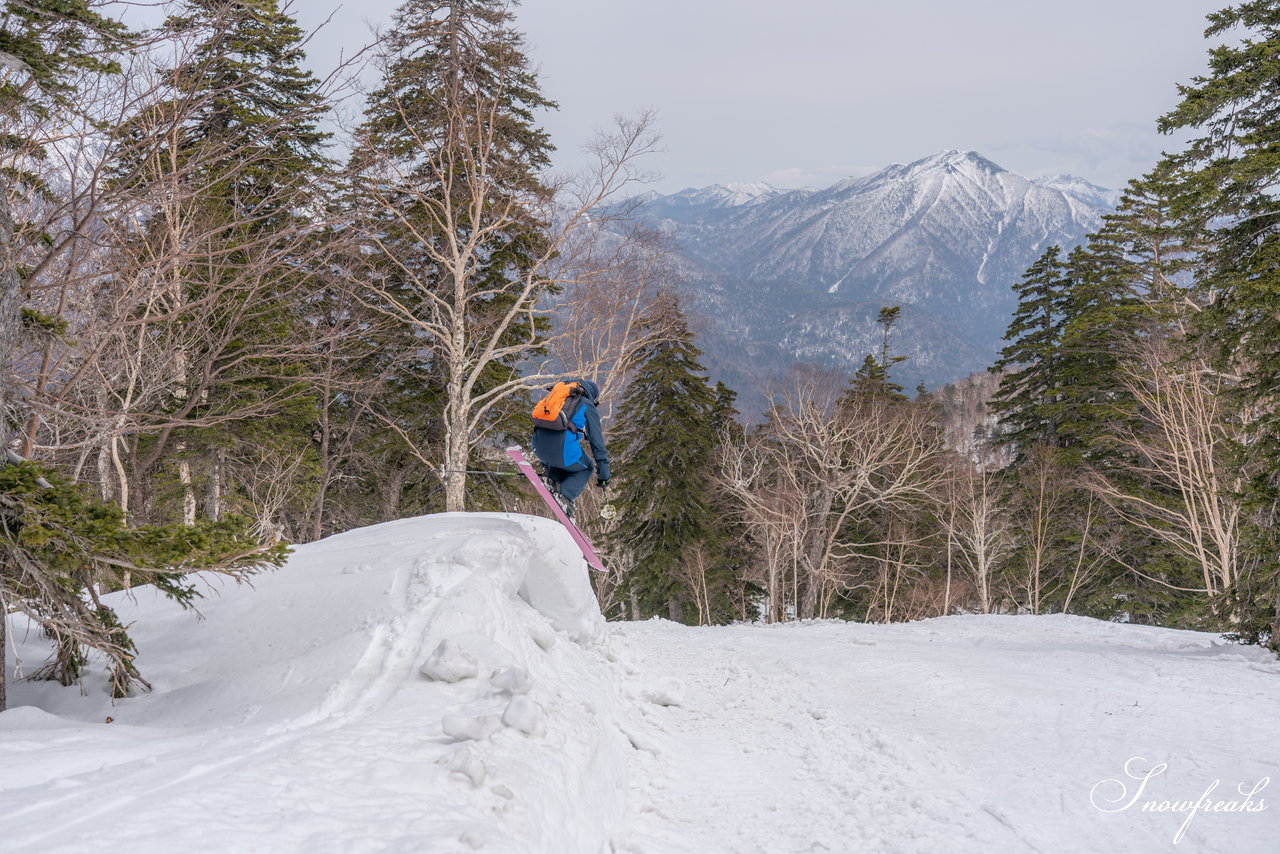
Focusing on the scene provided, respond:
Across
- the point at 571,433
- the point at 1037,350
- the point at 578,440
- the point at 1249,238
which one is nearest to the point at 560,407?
the point at 571,433

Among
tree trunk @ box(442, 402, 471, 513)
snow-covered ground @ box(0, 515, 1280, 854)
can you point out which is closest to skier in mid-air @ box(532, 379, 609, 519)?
snow-covered ground @ box(0, 515, 1280, 854)

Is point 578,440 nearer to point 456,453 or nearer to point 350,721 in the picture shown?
point 350,721

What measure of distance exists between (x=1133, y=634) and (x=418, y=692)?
1247cm

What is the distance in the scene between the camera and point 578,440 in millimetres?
7766

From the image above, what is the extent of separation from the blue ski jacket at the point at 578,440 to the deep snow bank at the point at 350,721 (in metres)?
0.99

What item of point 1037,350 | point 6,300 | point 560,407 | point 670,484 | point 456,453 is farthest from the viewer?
point 1037,350

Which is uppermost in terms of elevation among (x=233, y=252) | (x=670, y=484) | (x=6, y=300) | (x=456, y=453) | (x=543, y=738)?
(x=233, y=252)

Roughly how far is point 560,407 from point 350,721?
13.7 feet

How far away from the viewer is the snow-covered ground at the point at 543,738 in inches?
117

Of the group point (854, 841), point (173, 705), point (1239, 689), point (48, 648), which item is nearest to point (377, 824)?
point (173, 705)

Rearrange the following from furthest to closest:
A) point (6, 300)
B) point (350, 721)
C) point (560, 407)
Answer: point (560, 407) → point (6, 300) → point (350, 721)

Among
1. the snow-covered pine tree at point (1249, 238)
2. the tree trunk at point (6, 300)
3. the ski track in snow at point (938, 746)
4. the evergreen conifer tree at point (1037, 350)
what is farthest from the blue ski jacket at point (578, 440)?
the evergreen conifer tree at point (1037, 350)

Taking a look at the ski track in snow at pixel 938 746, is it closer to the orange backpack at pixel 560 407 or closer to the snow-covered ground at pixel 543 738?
the snow-covered ground at pixel 543 738

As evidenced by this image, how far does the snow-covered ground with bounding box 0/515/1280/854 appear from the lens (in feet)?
9.73
